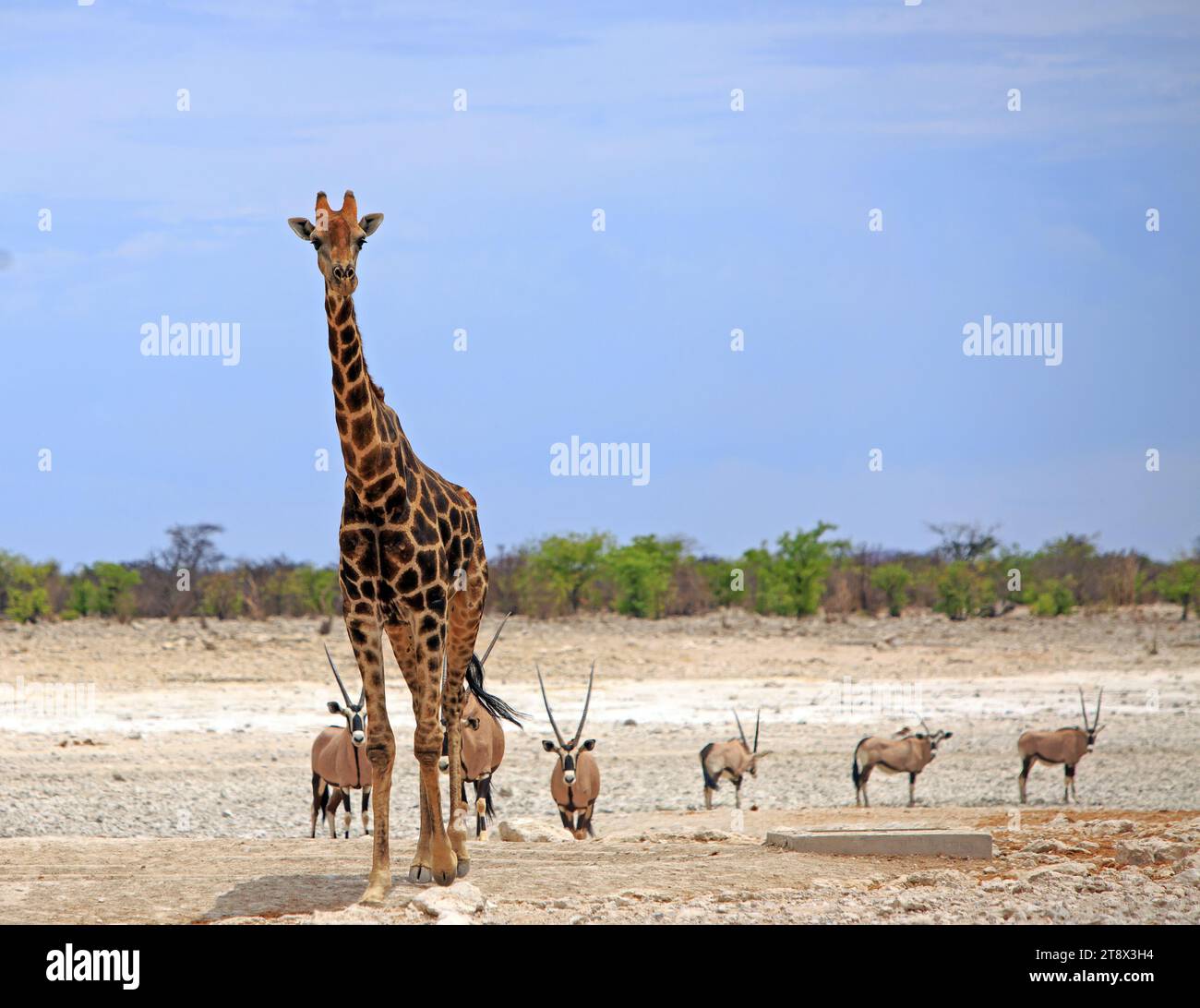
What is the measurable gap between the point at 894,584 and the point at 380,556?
112 feet

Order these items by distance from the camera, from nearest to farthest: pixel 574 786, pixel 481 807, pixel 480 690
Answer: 1. pixel 480 690
2. pixel 481 807
3. pixel 574 786

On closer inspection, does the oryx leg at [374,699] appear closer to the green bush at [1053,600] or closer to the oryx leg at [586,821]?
the oryx leg at [586,821]

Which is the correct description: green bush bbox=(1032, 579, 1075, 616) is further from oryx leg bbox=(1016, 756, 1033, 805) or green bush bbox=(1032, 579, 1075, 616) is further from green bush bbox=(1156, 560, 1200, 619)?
oryx leg bbox=(1016, 756, 1033, 805)

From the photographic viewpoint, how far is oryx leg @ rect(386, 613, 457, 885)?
8.95 m

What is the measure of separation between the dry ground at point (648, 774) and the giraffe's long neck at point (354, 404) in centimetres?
226

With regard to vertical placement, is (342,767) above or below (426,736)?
below

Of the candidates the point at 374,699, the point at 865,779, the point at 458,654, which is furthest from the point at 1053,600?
the point at 374,699

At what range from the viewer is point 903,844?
10.6m

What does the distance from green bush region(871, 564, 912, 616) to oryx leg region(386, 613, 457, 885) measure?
105 ft

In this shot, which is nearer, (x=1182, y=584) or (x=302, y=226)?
(x=302, y=226)

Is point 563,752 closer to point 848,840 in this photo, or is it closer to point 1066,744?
point 848,840

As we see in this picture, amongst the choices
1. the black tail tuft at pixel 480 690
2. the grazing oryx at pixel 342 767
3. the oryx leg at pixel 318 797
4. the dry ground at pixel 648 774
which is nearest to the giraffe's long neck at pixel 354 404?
the dry ground at pixel 648 774

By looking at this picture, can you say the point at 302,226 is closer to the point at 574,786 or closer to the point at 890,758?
the point at 574,786
